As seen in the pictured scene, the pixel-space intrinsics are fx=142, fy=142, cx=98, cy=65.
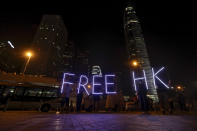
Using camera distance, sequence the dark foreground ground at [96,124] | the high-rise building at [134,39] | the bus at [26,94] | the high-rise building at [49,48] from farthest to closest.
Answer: the high-rise building at [134,39] → the high-rise building at [49,48] → the bus at [26,94] → the dark foreground ground at [96,124]

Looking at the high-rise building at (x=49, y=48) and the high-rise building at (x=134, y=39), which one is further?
the high-rise building at (x=134, y=39)

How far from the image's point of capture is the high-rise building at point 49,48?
90438 mm

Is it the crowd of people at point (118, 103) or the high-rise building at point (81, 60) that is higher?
the high-rise building at point (81, 60)

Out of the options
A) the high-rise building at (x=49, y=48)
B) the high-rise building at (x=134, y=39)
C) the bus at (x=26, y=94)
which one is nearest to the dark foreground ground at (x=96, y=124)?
the bus at (x=26, y=94)

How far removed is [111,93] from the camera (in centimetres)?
1497

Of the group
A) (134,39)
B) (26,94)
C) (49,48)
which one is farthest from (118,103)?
(134,39)

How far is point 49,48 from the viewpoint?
104125 mm

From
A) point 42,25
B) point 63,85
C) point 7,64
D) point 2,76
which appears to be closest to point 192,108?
point 63,85

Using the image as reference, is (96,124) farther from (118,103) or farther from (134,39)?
(134,39)

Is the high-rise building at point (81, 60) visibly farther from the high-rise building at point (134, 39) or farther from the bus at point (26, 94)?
the bus at point (26, 94)

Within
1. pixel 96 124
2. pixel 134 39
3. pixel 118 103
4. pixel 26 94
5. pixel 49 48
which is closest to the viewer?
pixel 96 124

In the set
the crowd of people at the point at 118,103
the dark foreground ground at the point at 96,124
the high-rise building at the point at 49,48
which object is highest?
the high-rise building at the point at 49,48

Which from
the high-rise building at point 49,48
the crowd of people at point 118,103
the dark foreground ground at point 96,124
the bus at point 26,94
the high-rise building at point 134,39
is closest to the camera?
the dark foreground ground at point 96,124

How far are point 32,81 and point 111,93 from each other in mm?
8582
